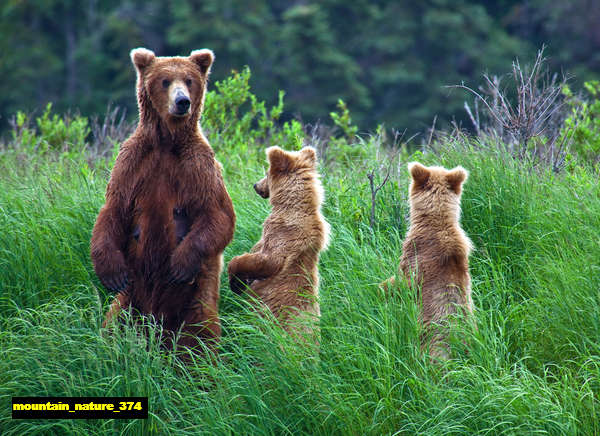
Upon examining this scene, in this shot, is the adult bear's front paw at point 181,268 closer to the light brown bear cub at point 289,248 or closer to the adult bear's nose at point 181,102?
the light brown bear cub at point 289,248

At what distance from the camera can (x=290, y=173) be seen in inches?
175

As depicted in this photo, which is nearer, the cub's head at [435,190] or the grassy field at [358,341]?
the grassy field at [358,341]

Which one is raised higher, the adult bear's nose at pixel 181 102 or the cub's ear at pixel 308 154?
the adult bear's nose at pixel 181 102

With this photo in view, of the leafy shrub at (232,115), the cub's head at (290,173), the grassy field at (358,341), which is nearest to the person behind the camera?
the grassy field at (358,341)

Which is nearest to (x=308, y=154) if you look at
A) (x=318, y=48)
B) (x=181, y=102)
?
(x=181, y=102)

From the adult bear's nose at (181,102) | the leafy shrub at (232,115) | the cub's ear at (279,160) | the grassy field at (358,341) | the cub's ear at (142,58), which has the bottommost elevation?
the grassy field at (358,341)

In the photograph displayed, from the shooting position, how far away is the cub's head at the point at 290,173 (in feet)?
14.4

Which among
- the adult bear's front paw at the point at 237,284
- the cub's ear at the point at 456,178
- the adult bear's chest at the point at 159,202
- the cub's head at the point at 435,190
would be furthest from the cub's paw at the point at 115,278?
the cub's ear at the point at 456,178

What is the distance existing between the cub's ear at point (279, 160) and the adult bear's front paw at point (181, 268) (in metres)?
0.75

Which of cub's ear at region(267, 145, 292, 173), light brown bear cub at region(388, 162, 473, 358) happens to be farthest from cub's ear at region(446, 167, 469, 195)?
cub's ear at region(267, 145, 292, 173)

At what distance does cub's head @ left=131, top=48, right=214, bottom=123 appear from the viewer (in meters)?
3.98

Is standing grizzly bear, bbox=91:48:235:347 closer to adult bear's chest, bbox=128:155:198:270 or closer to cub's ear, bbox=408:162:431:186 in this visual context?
adult bear's chest, bbox=128:155:198:270

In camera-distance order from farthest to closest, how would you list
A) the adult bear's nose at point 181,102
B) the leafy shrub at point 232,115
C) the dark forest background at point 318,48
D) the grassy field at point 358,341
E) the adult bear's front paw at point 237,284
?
1. the dark forest background at point 318,48
2. the leafy shrub at point 232,115
3. the adult bear's front paw at point 237,284
4. the adult bear's nose at point 181,102
5. the grassy field at point 358,341

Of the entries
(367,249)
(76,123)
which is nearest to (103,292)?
(367,249)
